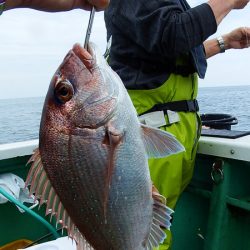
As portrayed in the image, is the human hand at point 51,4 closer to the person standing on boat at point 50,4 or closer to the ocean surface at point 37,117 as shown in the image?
the person standing on boat at point 50,4

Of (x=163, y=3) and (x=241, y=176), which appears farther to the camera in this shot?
(x=241, y=176)

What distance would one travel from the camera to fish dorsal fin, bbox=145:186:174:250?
1.50 metres

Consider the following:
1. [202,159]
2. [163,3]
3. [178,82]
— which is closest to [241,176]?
[202,159]

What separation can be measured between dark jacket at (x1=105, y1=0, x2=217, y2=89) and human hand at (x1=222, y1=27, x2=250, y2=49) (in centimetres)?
77

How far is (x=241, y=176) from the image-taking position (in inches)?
115

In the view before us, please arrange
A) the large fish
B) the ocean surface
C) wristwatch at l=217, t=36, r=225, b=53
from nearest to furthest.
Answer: the large fish → wristwatch at l=217, t=36, r=225, b=53 → the ocean surface

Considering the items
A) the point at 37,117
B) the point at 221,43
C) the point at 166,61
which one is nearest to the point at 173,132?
the point at 166,61

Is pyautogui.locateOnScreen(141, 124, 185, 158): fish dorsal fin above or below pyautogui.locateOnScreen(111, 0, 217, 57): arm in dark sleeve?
below

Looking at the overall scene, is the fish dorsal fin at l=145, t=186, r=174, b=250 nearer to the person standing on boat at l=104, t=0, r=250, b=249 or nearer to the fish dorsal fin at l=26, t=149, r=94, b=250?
the fish dorsal fin at l=26, t=149, r=94, b=250

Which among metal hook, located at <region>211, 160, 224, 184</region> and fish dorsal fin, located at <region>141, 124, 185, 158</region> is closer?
fish dorsal fin, located at <region>141, 124, 185, 158</region>

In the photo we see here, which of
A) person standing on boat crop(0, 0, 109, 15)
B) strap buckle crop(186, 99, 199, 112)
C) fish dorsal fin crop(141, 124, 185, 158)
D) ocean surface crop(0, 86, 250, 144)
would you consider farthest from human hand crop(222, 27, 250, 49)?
fish dorsal fin crop(141, 124, 185, 158)

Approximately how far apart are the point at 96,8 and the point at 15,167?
78.1 inches

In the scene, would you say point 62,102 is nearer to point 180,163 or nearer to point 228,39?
point 180,163

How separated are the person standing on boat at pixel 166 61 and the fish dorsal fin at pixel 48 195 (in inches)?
42.3
